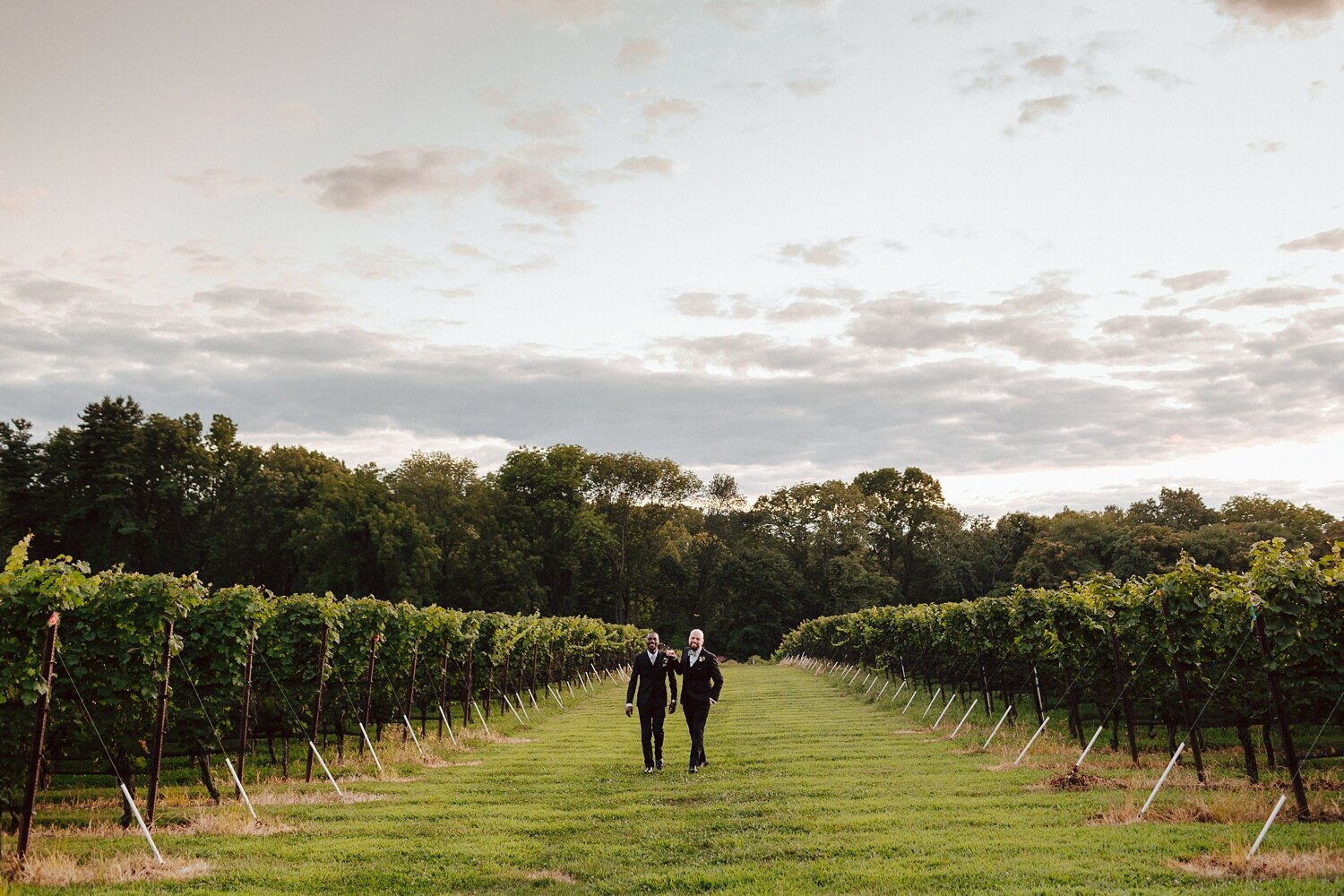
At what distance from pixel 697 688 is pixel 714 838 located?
482cm

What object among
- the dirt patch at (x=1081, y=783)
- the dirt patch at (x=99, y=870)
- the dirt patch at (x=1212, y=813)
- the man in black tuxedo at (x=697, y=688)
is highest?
the man in black tuxedo at (x=697, y=688)

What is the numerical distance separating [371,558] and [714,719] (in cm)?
4557

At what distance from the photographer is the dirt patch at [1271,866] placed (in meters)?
7.82

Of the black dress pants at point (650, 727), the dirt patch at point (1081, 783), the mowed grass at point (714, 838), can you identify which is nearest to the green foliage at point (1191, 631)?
the dirt patch at point (1081, 783)

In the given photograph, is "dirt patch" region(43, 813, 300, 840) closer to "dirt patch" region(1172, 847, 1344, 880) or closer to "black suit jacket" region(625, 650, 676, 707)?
"black suit jacket" region(625, 650, 676, 707)

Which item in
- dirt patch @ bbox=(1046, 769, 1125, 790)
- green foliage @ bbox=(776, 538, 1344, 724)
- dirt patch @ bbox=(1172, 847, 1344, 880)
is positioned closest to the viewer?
dirt patch @ bbox=(1172, 847, 1344, 880)

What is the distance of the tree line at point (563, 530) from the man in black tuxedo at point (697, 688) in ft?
120

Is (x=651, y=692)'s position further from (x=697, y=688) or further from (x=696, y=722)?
(x=696, y=722)

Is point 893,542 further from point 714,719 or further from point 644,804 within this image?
point 644,804

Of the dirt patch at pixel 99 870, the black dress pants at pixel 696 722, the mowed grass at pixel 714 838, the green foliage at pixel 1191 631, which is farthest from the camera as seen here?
the black dress pants at pixel 696 722

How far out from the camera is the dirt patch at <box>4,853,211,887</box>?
795 centimetres

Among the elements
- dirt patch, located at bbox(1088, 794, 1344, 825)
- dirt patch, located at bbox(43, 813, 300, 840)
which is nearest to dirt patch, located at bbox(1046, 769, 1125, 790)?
dirt patch, located at bbox(1088, 794, 1344, 825)

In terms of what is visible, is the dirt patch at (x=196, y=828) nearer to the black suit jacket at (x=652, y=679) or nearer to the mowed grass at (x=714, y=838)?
the mowed grass at (x=714, y=838)

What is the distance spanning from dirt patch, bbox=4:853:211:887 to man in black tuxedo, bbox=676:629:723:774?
285 inches
